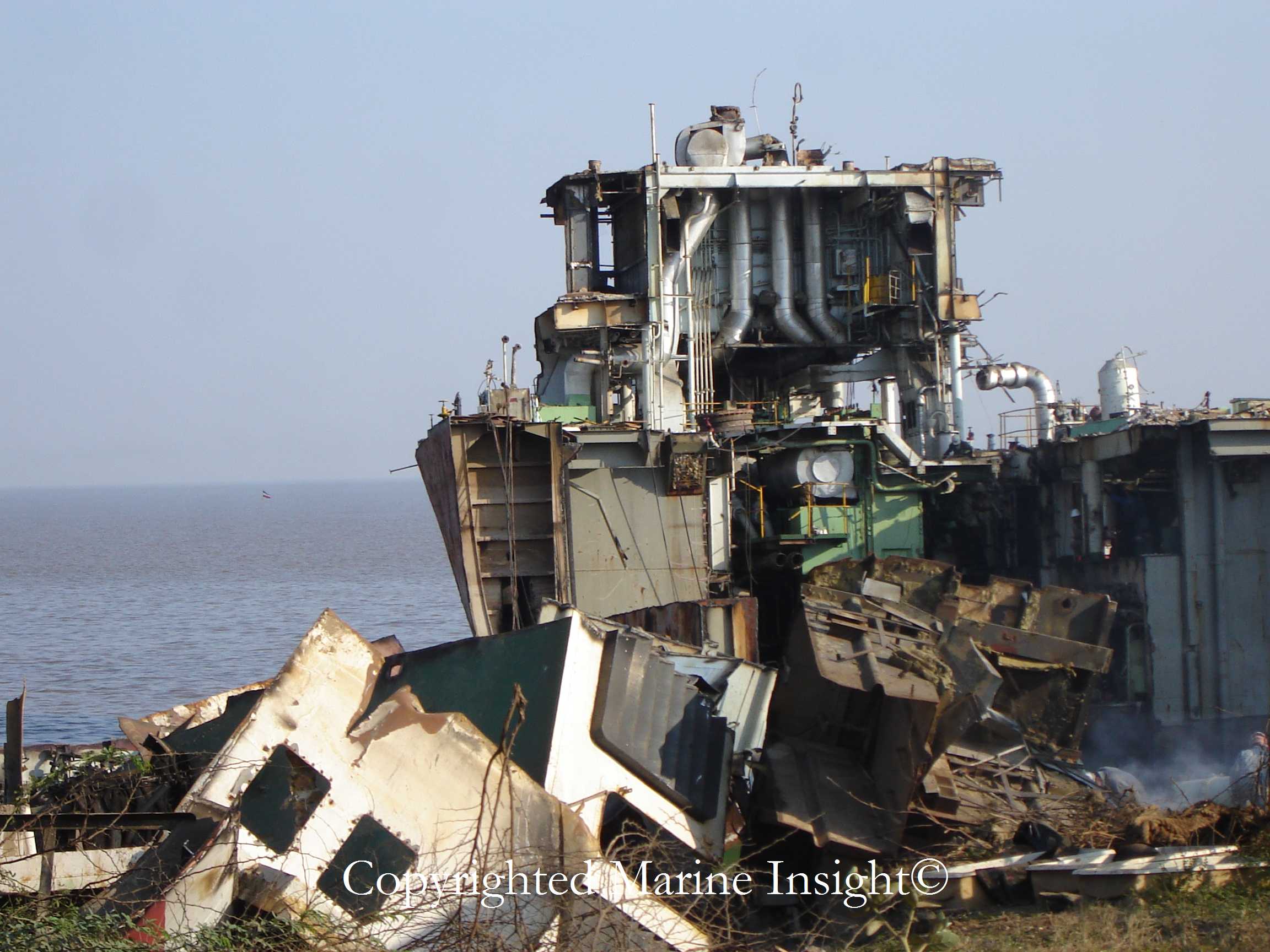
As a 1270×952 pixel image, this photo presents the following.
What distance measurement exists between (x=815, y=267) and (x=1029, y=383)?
5775 millimetres

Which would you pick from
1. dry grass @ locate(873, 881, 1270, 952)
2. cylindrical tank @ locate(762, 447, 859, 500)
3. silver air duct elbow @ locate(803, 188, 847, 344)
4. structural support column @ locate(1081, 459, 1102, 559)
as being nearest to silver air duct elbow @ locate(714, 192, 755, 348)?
silver air duct elbow @ locate(803, 188, 847, 344)

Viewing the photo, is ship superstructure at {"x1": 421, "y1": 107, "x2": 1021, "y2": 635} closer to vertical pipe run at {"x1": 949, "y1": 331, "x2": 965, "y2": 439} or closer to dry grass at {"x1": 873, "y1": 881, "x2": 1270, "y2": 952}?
vertical pipe run at {"x1": 949, "y1": 331, "x2": 965, "y2": 439}

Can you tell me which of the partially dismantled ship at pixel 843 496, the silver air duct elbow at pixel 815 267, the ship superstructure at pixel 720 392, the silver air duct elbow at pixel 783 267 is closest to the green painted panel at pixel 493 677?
the partially dismantled ship at pixel 843 496

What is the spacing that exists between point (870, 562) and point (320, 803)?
37.0ft

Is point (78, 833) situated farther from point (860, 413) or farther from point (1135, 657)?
point (860, 413)

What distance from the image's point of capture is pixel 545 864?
313 inches

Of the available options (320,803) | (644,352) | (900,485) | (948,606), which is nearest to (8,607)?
(644,352)

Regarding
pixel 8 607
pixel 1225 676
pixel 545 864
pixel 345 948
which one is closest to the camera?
pixel 345 948

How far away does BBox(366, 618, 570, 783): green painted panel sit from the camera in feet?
32.3

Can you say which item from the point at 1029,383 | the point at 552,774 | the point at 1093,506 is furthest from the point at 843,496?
→ the point at 552,774

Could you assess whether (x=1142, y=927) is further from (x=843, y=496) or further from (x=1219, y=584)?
(x=843, y=496)

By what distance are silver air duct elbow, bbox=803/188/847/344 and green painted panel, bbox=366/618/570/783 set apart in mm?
15895

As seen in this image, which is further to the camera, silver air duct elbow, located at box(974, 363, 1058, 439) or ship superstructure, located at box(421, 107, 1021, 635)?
silver air duct elbow, located at box(974, 363, 1058, 439)

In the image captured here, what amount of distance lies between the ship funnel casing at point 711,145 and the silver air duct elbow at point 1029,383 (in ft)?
22.5
